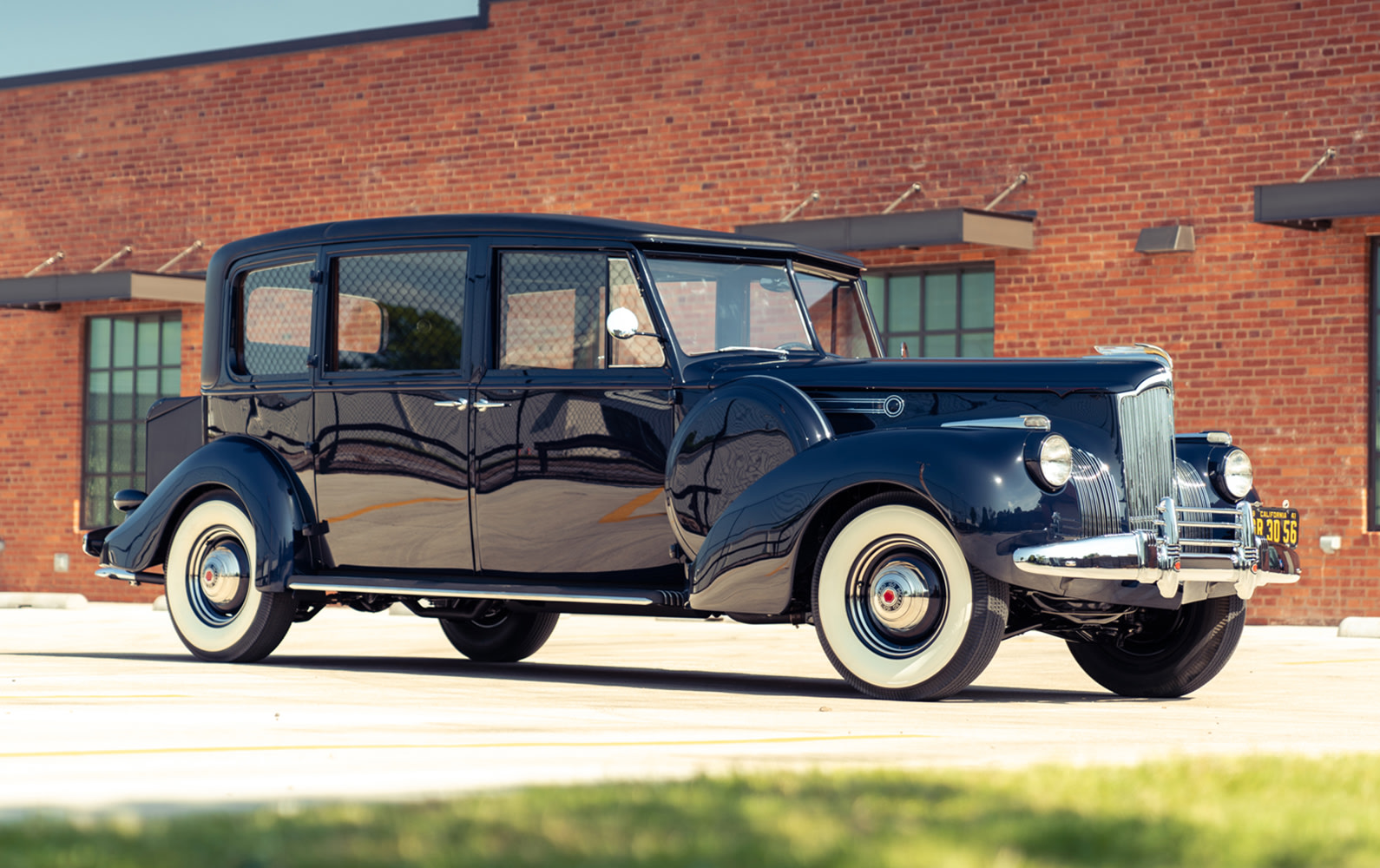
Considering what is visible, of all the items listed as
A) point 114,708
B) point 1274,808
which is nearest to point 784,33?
point 114,708

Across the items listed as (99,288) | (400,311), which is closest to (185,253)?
(99,288)

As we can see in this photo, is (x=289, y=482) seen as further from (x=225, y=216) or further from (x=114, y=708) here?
(x=225, y=216)

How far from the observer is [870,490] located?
747 cm

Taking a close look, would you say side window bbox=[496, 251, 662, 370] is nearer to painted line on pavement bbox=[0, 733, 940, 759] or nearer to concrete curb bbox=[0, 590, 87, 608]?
painted line on pavement bbox=[0, 733, 940, 759]

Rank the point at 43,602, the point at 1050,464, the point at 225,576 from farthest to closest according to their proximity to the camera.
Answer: the point at 43,602
the point at 225,576
the point at 1050,464

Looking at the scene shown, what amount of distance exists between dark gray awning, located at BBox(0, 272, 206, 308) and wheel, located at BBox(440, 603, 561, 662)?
10335mm

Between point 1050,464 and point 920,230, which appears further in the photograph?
point 920,230

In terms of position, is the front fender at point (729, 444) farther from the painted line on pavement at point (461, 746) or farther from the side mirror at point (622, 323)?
the painted line on pavement at point (461, 746)

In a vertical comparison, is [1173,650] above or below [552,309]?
below

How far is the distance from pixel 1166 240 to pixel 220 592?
29.6ft

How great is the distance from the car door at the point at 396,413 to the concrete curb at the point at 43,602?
36.6 feet

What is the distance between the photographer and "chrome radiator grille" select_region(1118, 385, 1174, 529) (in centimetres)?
754

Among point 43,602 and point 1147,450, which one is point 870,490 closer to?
point 1147,450

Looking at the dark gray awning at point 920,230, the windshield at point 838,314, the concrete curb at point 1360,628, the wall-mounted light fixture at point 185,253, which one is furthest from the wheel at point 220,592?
the wall-mounted light fixture at point 185,253
